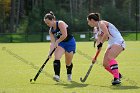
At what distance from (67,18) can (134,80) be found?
35.1 meters

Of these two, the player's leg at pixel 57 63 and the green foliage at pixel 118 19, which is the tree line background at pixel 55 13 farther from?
the player's leg at pixel 57 63

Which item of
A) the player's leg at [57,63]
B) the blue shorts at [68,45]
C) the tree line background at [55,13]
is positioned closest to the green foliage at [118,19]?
the tree line background at [55,13]

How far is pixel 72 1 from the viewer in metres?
67.6

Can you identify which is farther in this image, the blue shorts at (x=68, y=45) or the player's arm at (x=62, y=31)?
the blue shorts at (x=68, y=45)

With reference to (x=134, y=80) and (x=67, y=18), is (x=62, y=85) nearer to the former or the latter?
(x=134, y=80)

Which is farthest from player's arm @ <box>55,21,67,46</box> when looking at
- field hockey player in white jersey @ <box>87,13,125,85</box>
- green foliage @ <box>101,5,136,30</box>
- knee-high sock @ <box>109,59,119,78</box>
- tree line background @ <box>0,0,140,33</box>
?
green foliage @ <box>101,5,136,30</box>

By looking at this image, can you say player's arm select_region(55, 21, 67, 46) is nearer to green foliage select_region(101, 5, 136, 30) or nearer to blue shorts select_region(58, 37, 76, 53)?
blue shorts select_region(58, 37, 76, 53)

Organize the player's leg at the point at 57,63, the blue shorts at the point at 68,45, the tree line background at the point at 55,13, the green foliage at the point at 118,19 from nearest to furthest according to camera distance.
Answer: the player's leg at the point at 57,63 < the blue shorts at the point at 68,45 < the tree line background at the point at 55,13 < the green foliage at the point at 118,19

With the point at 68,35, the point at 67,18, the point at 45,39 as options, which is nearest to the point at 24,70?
the point at 68,35

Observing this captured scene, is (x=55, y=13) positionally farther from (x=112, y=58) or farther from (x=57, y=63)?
(x=112, y=58)

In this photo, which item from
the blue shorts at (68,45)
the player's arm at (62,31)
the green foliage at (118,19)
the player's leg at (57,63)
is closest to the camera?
the player's arm at (62,31)

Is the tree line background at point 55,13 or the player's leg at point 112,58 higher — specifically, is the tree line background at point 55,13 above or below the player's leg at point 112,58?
below

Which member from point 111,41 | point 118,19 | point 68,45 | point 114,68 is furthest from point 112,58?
point 118,19

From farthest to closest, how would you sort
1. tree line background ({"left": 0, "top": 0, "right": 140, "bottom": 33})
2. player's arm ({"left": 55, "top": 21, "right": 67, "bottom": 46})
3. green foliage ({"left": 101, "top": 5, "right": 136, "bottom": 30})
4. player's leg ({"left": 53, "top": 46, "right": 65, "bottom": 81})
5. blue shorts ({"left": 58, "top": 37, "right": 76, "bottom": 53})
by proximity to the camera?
green foliage ({"left": 101, "top": 5, "right": 136, "bottom": 30}) < tree line background ({"left": 0, "top": 0, "right": 140, "bottom": 33}) < blue shorts ({"left": 58, "top": 37, "right": 76, "bottom": 53}) < player's leg ({"left": 53, "top": 46, "right": 65, "bottom": 81}) < player's arm ({"left": 55, "top": 21, "right": 67, "bottom": 46})
